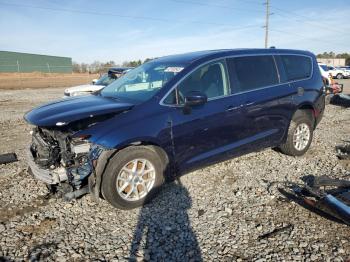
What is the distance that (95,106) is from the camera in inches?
163

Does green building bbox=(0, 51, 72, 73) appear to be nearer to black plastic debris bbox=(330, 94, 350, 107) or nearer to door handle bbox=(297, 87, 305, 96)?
black plastic debris bbox=(330, 94, 350, 107)

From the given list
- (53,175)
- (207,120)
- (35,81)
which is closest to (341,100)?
(207,120)

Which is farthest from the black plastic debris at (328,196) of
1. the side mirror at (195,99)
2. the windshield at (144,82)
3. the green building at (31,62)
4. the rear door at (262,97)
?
the green building at (31,62)

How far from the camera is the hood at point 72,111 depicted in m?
3.81

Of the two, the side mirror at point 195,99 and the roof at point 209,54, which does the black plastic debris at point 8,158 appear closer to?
the roof at point 209,54

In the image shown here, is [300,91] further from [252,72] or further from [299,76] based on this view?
[252,72]

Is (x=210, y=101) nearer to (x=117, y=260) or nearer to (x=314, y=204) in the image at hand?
(x=314, y=204)

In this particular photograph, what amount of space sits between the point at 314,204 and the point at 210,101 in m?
1.86

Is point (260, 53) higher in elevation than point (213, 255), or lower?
higher

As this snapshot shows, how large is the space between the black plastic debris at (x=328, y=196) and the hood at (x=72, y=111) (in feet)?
8.34

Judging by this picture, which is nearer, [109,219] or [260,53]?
[109,219]

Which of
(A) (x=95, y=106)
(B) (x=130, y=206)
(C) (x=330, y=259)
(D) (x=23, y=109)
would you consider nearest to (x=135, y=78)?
(A) (x=95, y=106)

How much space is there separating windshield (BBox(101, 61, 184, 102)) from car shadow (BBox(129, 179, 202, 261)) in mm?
1419

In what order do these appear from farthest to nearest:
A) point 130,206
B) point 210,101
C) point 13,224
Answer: point 210,101
point 130,206
point 13,224
